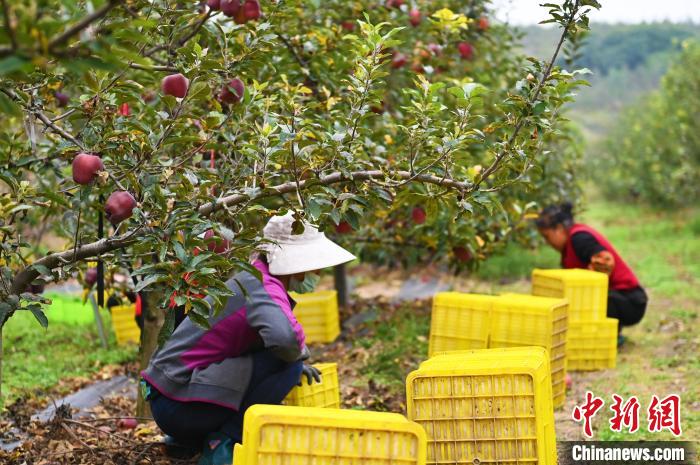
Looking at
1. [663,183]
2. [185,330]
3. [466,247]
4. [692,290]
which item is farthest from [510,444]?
[663,183]

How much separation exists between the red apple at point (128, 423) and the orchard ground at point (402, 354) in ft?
1.73

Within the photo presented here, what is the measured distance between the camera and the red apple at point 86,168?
277cm

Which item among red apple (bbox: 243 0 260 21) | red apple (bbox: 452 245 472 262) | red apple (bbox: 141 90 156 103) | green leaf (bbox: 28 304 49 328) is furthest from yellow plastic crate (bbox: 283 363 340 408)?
red apple (bbox: 452 245 472 262)

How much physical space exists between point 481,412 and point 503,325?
5.83ft

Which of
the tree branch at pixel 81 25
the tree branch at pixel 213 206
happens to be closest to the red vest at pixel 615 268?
the tree branch at pixel 213 206

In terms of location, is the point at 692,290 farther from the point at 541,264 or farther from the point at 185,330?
the point at 185,330

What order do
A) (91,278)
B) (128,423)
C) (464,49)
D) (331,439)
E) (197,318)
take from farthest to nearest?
(464,49), (91,278), (128,423), (197,318), (331,439)

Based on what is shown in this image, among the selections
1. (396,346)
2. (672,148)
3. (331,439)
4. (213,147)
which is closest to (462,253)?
(396,346)

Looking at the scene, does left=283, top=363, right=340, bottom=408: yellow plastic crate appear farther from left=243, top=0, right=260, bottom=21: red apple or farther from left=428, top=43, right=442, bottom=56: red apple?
left=428, top=43, right=442, bottom=56: red apple

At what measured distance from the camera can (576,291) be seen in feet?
18.3

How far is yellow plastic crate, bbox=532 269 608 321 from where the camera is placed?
5.54 metres

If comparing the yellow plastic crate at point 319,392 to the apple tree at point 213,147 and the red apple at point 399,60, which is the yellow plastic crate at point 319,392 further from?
the red apple at point 399,60

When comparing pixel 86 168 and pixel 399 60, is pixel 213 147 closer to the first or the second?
pixel 86 168

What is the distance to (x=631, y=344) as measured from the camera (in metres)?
6.43
